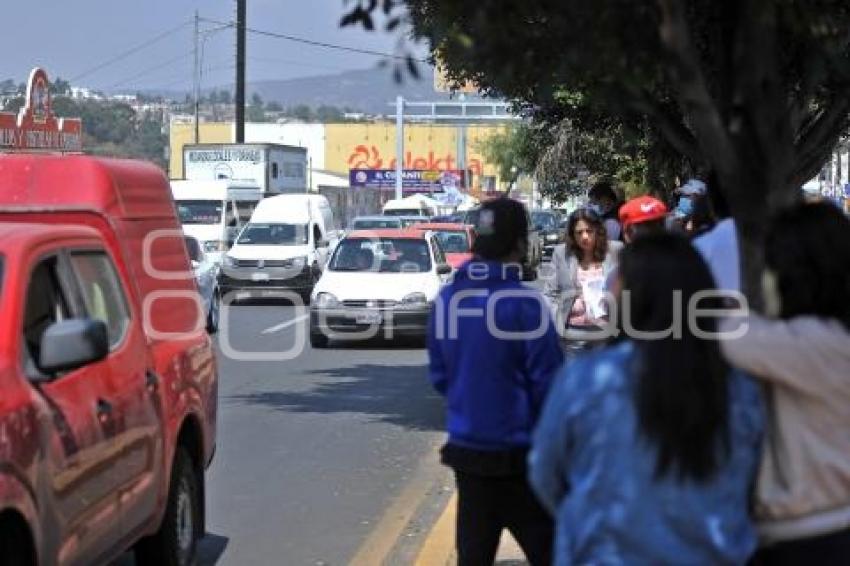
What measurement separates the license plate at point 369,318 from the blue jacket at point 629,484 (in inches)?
590

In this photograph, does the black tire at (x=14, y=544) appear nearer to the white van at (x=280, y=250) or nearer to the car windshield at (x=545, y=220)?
the white van at (x=280, y=250)

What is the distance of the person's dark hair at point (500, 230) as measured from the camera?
16.2ft

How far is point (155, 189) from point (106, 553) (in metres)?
2.64

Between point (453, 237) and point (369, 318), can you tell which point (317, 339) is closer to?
point (369, 318)

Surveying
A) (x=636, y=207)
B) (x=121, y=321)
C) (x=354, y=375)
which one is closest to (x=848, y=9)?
(x=636, y=207)

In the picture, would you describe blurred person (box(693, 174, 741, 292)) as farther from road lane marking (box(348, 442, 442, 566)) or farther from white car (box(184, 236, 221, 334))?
white car (box(184, 236, 221, 334))

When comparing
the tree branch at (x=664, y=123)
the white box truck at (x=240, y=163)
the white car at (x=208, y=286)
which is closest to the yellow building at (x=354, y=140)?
the white box truck at (x=240, y=163)

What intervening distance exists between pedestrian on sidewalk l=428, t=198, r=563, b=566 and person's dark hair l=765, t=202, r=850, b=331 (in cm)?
153

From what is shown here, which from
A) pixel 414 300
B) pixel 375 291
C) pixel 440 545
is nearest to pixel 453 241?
pixel 375 291

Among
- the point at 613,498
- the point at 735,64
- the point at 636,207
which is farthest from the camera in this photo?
the point at 636,207

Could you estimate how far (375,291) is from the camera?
18531 mm

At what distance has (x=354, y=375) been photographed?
50.7 ft

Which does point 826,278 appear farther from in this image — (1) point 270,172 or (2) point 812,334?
(1) point 270,172

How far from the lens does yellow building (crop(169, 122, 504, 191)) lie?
9719 centimetres
